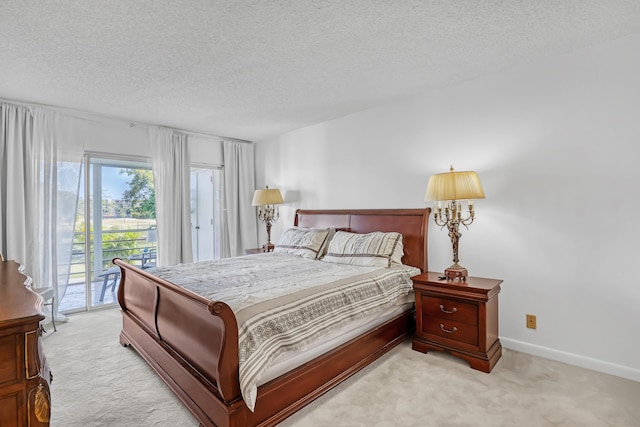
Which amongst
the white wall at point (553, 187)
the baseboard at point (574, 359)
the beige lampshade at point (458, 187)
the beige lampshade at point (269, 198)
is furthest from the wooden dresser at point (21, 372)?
the beige lampshade at point (269, 198)

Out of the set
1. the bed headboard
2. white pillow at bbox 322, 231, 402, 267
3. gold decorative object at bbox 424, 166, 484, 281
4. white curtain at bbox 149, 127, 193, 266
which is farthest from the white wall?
white curtain at bbox 149, 127, 193, 266

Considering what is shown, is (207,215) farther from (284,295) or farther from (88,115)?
(284,295)

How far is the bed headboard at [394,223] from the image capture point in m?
3.32

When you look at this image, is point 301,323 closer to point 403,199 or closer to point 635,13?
point 403,199

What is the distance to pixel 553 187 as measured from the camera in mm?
2670

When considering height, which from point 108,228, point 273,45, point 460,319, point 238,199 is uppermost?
point 273,45

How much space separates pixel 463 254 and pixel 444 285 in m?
0.67

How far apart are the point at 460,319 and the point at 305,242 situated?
1.89 meters

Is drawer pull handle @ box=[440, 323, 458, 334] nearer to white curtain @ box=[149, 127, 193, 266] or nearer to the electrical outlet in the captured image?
the electrical outlet

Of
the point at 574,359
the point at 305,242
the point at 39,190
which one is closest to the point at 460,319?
the point at 574,359

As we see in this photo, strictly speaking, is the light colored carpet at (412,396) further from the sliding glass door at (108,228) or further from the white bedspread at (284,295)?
the sliding glass door at (108,228)

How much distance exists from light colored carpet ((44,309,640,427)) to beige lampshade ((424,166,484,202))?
1.38 m

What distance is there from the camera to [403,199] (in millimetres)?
3621

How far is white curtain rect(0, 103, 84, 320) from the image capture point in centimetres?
353
